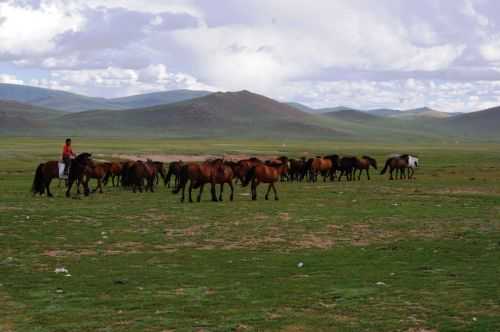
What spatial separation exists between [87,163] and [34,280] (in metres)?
14.0

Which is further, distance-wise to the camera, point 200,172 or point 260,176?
point 260,176

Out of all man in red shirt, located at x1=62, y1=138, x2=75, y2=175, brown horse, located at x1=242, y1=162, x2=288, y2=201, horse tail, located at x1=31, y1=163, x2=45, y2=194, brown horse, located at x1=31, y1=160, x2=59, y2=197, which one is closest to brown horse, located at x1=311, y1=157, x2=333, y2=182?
brown horse, located at x1=242, y1=162, x2=288, y2=201

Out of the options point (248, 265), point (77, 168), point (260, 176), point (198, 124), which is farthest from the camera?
point (198, 124)

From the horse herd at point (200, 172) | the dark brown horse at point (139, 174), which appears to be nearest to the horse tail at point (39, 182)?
the horse herd at point (200, 172)

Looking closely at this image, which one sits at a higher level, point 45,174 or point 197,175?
point 197,175

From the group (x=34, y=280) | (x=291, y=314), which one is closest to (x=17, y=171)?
(x=34, y=280)

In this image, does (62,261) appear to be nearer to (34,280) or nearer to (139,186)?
(34,280)

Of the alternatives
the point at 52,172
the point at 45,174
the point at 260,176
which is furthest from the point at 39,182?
the point at 260,176

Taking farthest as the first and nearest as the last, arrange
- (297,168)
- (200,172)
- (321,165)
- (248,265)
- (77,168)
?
(297,168), (321,165), (77,168), (200,172), (248,265)

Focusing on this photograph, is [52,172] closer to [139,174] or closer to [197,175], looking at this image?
[139,174]

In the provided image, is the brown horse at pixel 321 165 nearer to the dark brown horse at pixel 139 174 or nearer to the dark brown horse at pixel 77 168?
the dark brown horse at pixel 139 174

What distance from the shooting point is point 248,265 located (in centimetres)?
1232

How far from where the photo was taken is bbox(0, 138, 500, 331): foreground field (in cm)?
858

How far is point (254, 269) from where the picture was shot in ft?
39.1
